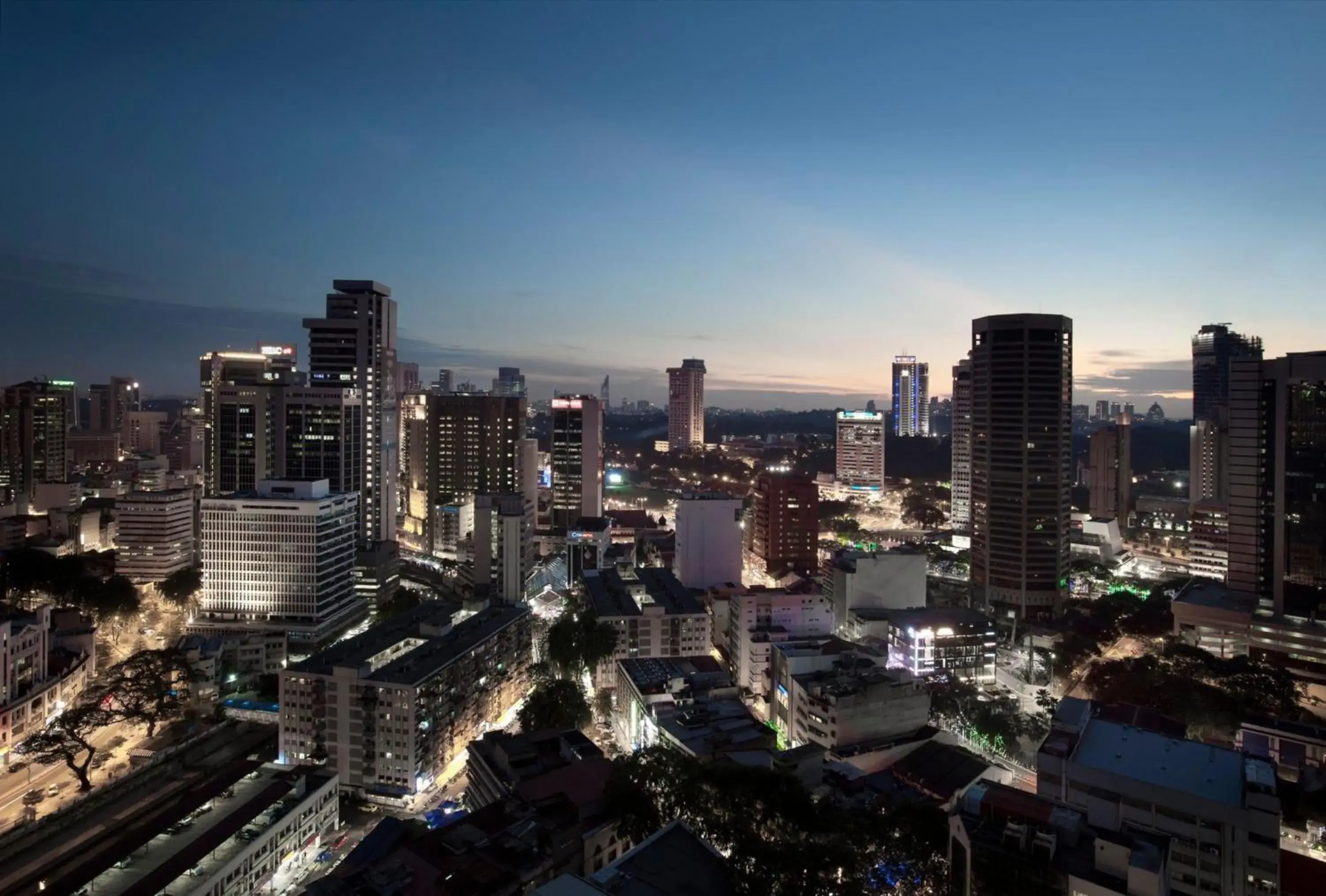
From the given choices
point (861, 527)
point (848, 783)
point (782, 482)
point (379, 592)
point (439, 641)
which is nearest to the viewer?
point (848, 783)

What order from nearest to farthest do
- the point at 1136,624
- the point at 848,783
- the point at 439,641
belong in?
the point at 848,783
the point at 439,641
the point at 1136,624

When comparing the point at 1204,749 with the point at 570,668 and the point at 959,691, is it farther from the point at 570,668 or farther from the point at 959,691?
the point at 570,668

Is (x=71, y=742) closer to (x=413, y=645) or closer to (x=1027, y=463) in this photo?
(x=413, y=645)

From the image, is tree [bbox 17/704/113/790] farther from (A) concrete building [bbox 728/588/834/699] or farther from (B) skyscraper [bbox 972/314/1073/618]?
(B) skyscraper [bbox 972/314/1073/618]

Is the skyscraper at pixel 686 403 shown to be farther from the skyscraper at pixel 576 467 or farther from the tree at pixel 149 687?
the tree at pixel 149 687

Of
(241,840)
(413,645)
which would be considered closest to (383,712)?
(413,645)

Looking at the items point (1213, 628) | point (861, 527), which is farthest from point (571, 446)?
point (1213, 628)
